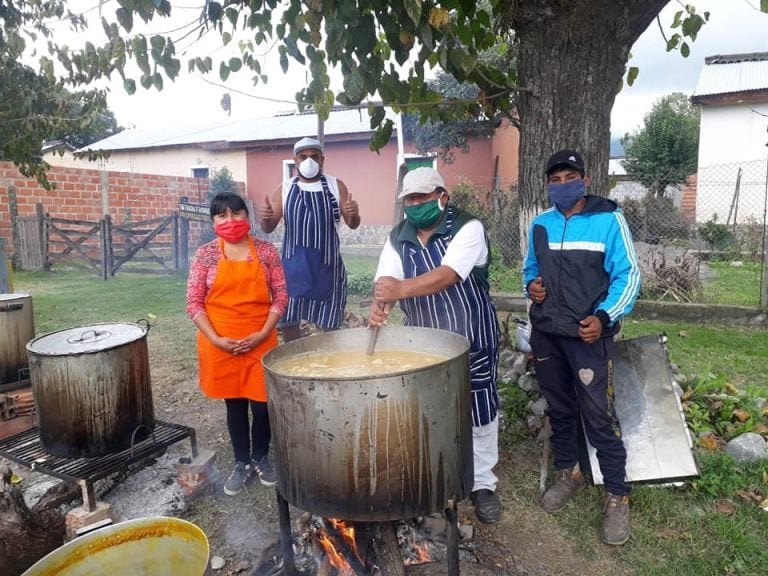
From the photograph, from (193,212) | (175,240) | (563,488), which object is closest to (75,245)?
(175,240)

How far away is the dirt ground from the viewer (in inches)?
114

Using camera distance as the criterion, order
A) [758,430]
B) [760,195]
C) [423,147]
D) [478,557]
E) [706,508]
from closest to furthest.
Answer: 1. [478,557]
2. [706,508]
3. [758,430]
4. [760,195]
5. [423,147]

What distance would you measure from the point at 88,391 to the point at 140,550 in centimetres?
126

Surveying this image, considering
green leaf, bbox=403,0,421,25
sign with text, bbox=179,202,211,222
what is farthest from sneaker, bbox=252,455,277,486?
sign with text, bbox=179,202,211,222

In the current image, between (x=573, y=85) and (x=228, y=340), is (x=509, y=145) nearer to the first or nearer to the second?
(x=573, y=85)

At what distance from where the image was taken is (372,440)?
2.09 metres

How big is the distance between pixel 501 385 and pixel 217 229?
261 centimetres

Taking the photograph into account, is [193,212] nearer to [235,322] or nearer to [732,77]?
[235,322]

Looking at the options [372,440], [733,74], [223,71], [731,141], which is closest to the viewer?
[372,440]

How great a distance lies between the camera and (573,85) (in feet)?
12.1

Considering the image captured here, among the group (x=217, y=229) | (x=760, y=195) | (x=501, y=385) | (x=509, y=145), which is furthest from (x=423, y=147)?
(x=217, y=229)

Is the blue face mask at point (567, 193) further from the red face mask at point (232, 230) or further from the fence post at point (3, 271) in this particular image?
the fence post at point (3, 271)

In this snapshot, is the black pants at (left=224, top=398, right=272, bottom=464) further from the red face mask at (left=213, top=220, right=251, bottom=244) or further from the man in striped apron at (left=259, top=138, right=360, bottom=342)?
the red face mask at (left=213, top=220, right=251, bottom=244)

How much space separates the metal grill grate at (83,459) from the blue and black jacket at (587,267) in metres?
2.45
